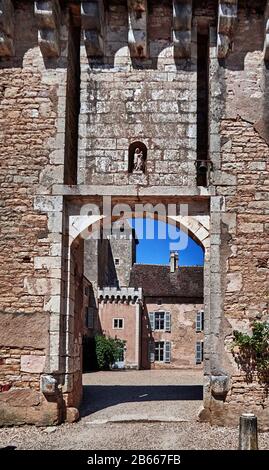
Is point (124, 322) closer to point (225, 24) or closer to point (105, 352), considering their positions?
point (105, 352)

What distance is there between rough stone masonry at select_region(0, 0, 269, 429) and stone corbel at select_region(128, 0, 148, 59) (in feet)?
0.07

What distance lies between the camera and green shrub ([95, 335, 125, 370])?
73.6 feet

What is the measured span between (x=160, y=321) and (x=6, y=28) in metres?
20.2

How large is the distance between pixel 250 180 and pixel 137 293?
19.0m

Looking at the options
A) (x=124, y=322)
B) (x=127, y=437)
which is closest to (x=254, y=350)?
(x=127, y=437)

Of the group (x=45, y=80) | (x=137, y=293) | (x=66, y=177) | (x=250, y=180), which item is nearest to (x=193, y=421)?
(x=250, y=180)

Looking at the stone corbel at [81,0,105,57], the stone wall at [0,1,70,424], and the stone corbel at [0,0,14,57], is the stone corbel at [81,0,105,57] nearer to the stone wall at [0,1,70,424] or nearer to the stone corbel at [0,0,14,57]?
the stone wall at [0,1,70,424]

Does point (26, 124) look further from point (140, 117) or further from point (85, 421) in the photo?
point (85, 421)

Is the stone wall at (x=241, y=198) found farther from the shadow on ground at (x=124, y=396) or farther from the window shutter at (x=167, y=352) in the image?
the window shutter at (x=167, y=352)

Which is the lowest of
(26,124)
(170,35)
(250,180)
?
(250,180)

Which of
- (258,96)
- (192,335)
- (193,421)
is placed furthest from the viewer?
(192,335)

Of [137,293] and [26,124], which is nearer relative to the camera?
[26,124]

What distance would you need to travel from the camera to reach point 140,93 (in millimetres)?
8227

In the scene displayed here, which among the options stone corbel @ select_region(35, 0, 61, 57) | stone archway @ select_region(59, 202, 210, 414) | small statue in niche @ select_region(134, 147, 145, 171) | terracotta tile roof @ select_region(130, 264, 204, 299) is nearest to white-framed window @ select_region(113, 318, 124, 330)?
terracotta tile roof @ select_region(130, 264, 204, 299)
